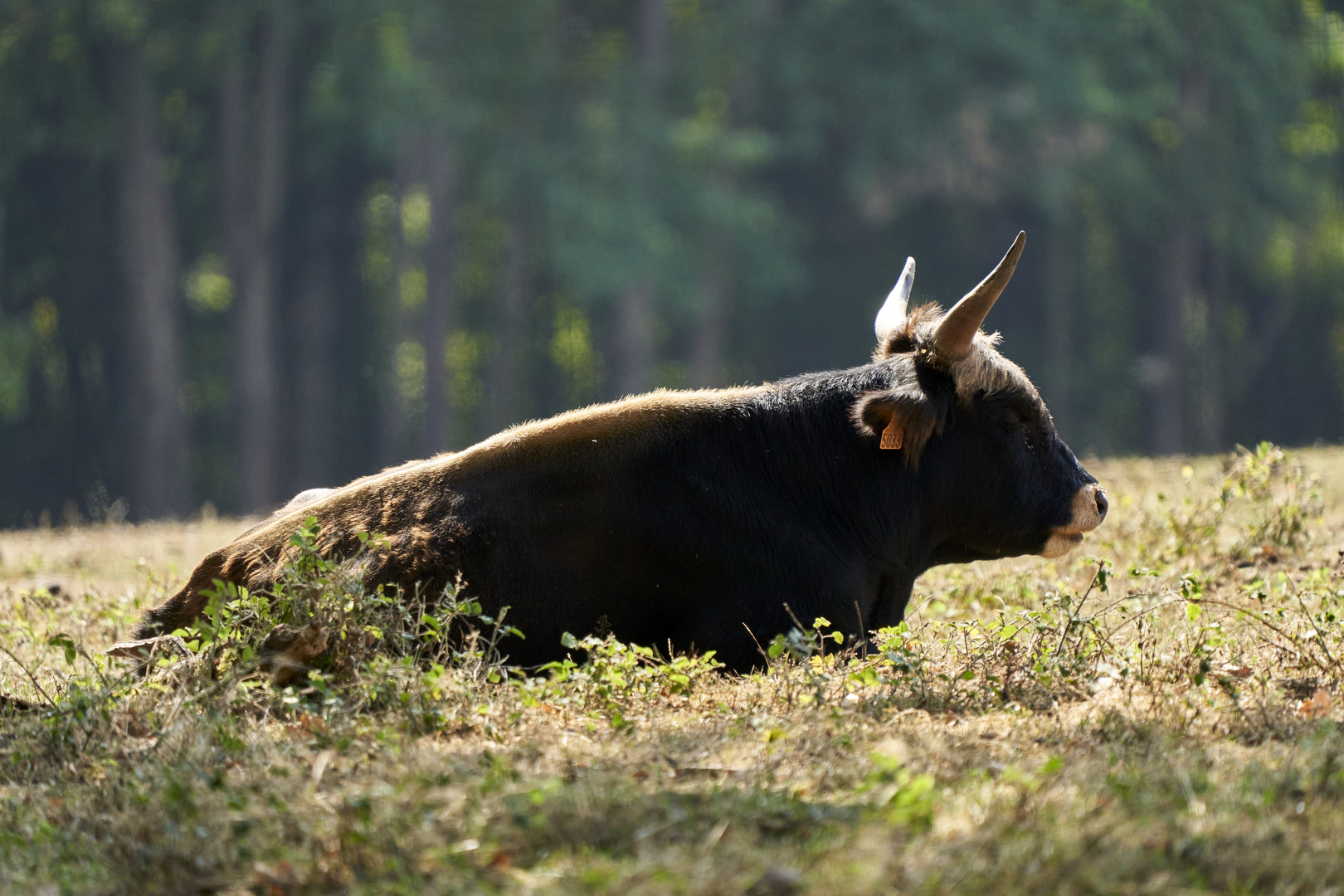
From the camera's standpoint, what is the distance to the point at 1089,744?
417cm

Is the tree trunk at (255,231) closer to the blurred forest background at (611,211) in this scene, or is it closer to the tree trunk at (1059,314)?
the blurred forest background at (611,211)

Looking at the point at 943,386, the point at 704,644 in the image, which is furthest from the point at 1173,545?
the point at 704,644

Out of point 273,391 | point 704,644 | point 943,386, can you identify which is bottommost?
point 273,391

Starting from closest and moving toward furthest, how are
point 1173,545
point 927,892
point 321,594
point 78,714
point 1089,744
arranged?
point 927,892
point 1089,744
point 78,714
point 321,594
point 1173,545

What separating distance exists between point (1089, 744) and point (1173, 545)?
4205mm

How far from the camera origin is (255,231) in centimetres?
2767

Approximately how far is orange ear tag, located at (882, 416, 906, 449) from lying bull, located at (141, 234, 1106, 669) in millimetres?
13

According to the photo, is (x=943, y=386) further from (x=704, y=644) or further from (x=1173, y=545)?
(x=1173, y=545)

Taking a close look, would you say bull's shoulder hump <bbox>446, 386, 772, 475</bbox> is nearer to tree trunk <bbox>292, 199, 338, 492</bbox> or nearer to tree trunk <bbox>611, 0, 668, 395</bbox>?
tree trunk <bbox>611, 0, 668, 395</bbox>

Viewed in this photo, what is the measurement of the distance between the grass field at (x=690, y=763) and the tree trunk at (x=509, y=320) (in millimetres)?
24737

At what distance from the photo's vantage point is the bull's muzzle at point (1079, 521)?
21.5 ft

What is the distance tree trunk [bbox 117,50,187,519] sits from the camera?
1046 inches

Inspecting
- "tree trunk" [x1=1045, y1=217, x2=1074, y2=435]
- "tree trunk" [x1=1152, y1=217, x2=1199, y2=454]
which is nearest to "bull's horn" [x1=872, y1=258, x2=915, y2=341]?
"tree trunk" [x1=1152, y1=217, x2=1199, y2=454]

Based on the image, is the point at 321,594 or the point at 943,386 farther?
the point at 943,386
